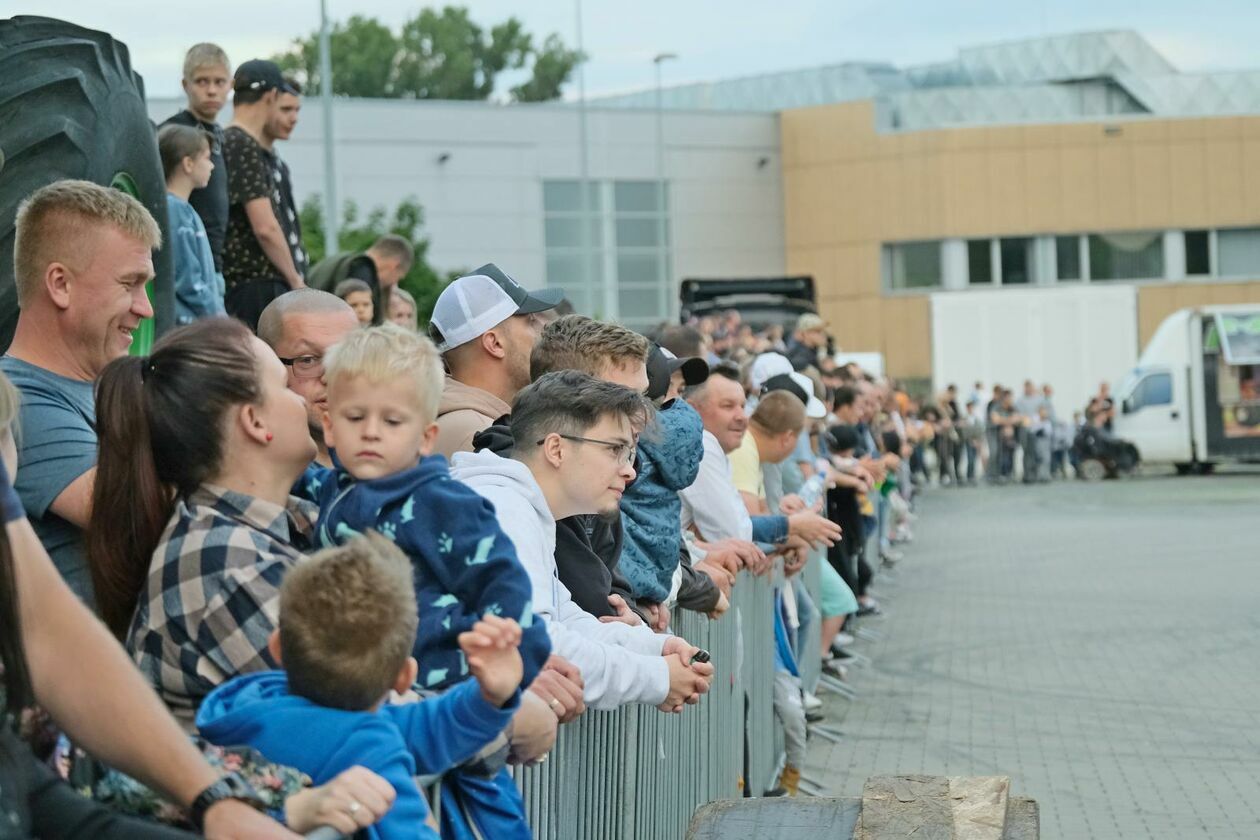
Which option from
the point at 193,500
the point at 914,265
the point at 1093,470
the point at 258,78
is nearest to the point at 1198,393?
the point at 1093,470

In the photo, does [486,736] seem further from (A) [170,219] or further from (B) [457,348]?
(A) [170,219]

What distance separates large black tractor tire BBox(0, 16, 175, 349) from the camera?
602 centimetres

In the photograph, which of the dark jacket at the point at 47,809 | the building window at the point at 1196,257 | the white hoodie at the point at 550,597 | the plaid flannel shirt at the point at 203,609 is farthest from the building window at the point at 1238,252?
the dark jacket at the point at 47,809

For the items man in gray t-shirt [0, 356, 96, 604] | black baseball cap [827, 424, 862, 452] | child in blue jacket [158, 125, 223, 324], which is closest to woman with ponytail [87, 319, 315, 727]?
man in gray t-shirt [0, 356, 96, 604]

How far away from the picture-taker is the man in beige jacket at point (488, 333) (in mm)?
5793

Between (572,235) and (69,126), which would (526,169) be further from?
(69,126)

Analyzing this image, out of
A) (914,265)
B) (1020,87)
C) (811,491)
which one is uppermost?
(1020,87)

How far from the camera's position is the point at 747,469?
383 inches

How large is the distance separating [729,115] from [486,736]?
184 ft

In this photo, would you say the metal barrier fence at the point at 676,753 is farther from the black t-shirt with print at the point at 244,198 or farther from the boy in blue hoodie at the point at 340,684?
the black t-shirt with print at the point at 244,198

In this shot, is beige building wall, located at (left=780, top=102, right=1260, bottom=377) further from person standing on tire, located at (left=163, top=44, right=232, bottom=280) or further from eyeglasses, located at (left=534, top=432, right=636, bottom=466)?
eyeglasses, located at (left=534, top=432, right=636, bottom=466)

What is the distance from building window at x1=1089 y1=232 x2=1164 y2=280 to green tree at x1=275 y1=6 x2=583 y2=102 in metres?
49.0

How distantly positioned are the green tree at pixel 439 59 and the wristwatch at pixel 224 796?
95.7 m

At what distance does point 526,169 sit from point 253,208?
156ft
